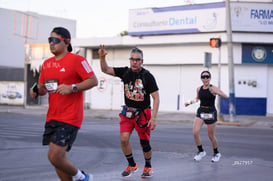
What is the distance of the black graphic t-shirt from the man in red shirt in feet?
5.93

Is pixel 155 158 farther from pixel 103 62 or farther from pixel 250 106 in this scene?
pixel 250 106

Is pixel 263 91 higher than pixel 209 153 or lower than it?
higher

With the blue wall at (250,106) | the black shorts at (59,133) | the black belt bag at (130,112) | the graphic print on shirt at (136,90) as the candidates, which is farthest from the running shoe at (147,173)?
the blue wall at (250,106)

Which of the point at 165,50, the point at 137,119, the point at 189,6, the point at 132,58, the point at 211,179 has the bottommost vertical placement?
the point at 211,179

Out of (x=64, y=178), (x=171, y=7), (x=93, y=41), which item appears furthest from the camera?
(x=93, y=41)

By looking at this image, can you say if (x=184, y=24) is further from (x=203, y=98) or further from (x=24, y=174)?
(x=24, y=174)

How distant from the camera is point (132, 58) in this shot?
23.1 feet

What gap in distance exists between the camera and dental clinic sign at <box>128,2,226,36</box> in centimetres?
2480

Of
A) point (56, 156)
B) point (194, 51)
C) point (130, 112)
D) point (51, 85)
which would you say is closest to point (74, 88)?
point (51, 85)

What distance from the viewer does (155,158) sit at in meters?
9.12

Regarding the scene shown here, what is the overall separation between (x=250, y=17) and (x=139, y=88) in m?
18.7

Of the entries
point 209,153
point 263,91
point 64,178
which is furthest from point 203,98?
point 263,91

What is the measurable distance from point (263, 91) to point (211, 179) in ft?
61.5

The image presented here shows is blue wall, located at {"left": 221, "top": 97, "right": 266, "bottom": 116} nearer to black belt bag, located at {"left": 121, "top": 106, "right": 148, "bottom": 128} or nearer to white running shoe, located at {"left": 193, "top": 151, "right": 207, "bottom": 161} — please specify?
white running shoe, located at {"left": 193, "top": 151, "right": 207, "bottom": 161}
